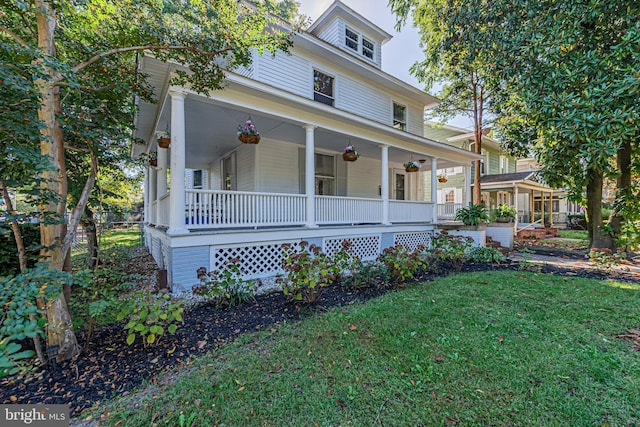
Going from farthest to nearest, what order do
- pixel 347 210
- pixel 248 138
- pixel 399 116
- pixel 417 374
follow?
pixel 399 116 → pixel 347 210 → pixel 248 138 → pixel 417 374

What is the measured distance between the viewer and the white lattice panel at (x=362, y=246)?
7.07m

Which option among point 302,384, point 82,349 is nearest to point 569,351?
point 302,384

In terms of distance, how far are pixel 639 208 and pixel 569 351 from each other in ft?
25.6

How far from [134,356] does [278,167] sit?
258 inches

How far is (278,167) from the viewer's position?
8.62 metres

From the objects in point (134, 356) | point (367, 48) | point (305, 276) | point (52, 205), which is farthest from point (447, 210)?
point (52, 205)

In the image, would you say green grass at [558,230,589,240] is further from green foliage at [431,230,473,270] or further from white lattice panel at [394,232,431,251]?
green foliage at [431,230,473,270]

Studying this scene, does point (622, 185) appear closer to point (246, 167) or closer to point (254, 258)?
point (254, 258)

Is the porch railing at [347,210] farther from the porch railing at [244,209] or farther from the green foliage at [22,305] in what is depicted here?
the green foliage at [22,305]

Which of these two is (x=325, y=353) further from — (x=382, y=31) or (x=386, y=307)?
(x=382, y=31)

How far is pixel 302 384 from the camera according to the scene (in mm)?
2350

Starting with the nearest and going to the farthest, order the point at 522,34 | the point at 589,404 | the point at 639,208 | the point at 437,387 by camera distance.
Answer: the point at 589,404
the point at 437,387
the point at 522,34
the point at 639,208

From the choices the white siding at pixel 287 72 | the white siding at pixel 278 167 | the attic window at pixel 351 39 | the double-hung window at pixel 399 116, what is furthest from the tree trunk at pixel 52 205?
the double-hung window at pixel 399 116

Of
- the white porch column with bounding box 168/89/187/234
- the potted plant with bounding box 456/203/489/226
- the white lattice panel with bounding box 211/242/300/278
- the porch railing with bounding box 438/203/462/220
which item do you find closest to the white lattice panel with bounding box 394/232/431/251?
the potted plant with bounding box 456/203/489/226
